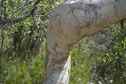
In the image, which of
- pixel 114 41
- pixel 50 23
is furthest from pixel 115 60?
pixel 50 23

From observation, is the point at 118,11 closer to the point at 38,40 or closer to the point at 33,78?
the point at 33,78

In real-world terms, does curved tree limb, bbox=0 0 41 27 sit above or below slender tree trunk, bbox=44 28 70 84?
below

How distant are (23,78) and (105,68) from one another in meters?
1.56

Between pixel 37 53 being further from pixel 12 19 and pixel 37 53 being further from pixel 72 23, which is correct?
pixel 72 23

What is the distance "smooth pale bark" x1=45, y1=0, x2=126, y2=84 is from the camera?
1657mm

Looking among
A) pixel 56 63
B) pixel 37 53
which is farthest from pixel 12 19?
pixel 56 63

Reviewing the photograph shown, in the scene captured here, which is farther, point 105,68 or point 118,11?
point 105,68

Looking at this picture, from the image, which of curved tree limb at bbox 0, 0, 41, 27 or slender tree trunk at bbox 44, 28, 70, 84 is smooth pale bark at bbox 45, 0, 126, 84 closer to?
slender tree trunk at bbox 44, 28, 70, 84

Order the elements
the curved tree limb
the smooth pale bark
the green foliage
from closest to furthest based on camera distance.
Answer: the smooth pale bark → the green foliage → the curved tree limb

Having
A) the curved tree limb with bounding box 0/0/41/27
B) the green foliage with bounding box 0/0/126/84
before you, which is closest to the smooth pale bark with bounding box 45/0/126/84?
the green foliage with bounding box 0/0/126/84

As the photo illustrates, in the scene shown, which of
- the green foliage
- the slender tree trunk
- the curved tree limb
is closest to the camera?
the slender tree trunk

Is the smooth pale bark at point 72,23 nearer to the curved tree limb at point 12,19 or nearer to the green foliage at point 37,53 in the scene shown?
the green foliage at point 37,53

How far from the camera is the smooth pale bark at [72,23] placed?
1657mm

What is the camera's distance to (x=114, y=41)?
16.0 feet
